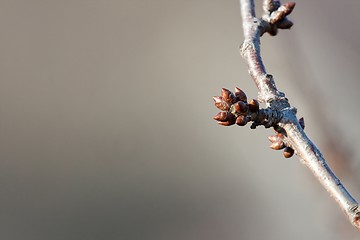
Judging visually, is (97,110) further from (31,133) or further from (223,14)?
(223,14)

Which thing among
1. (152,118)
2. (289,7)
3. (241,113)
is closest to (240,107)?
(241,113)

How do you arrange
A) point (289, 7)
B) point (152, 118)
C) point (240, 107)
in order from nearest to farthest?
point (240, 107) → point (289, 7) → point (152, 118)

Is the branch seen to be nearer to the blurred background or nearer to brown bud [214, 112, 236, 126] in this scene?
brown bud [214, 112, 236, 126]

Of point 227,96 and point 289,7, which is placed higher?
point 289,7

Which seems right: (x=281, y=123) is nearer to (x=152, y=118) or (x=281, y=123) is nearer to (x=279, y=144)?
(x=279, y=144)

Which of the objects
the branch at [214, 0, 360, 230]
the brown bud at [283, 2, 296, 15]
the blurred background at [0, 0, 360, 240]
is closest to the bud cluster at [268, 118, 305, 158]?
the branch at [214, 0, 360, 230]

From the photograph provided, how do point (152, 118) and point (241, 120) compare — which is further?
point (152, 118)

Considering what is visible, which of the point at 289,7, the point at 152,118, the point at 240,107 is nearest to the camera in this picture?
the point at 240,107
